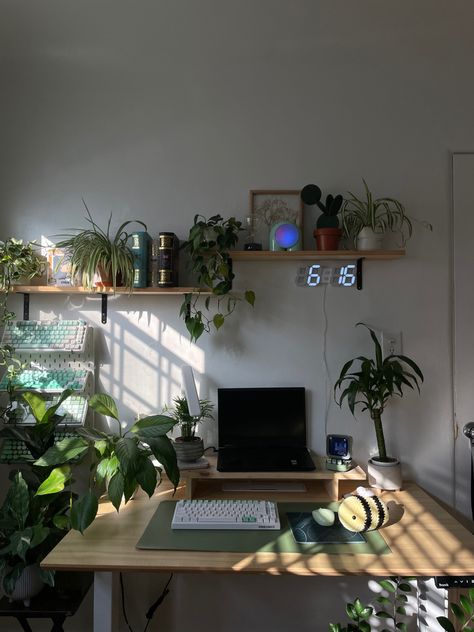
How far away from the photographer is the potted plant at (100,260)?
→ 215cm

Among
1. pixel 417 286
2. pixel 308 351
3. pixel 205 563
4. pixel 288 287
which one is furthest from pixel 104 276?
pixel 417 286

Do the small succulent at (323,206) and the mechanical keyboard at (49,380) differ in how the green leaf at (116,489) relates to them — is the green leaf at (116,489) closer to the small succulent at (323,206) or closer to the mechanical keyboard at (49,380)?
the mechanical keyboard at (49,380)

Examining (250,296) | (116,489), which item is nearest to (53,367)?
(116,489)

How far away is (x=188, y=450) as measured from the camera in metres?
2.05

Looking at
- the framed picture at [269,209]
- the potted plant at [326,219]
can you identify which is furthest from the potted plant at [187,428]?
the potted plant at [326,219]

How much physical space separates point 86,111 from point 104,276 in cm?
89

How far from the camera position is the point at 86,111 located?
237cm

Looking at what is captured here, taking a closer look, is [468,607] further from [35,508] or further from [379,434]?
[35,508]

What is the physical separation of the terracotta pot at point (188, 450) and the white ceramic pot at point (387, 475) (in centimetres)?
79

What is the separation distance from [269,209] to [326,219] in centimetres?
29

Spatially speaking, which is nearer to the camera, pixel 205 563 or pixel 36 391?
pixel 205 563

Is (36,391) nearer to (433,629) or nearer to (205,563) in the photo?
(205,563)

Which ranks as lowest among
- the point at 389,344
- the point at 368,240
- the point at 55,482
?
the point at 55,482

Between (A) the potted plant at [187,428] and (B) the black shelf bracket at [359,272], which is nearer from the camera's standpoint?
(A) the potted plant at [187,428]
